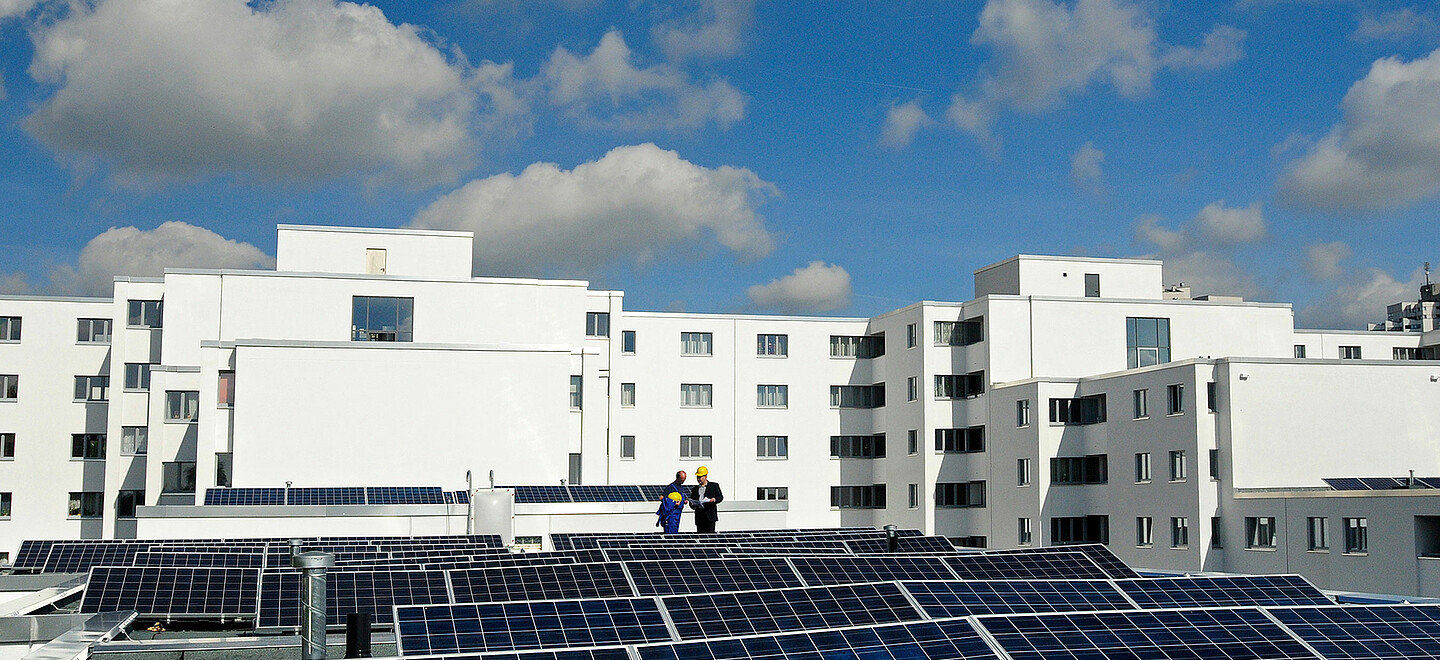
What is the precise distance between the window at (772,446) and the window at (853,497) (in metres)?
3.02

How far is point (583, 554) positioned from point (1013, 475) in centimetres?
3768

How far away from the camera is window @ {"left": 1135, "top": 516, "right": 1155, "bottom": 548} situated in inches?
1735

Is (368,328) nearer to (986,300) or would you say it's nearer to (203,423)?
(203,423)

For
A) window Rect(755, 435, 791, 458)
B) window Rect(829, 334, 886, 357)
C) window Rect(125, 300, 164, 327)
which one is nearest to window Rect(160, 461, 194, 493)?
window Rect(125, 300, 164, 327)

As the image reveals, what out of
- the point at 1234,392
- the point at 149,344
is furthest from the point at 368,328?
the point at 1234,392

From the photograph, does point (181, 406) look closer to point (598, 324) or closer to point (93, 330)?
point (93, 330)

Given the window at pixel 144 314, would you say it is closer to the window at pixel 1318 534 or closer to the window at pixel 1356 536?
the window at pixel 1318 534

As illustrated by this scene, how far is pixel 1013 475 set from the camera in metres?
51.9

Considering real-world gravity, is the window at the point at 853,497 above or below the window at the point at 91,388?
below

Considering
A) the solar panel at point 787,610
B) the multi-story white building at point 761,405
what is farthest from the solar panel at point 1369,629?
the multi-story white building at point 761,405

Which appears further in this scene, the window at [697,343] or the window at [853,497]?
the window at [853,497]

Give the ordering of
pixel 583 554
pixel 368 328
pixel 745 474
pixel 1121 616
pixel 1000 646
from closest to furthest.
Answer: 1. pixel 1000 646
2. pixel 1121 616
3. pixel 583 554
4. pixel 368 328
5. pixel 745 474

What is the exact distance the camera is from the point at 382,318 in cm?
4719

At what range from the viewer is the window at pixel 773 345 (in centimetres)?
6206
